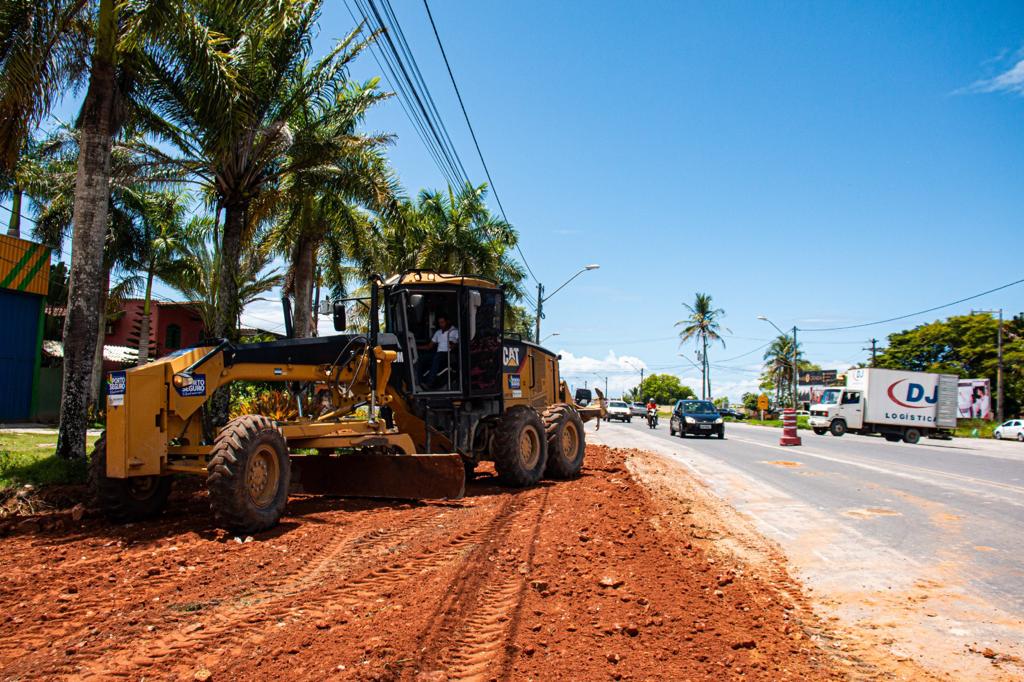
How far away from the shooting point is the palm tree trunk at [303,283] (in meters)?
22.2

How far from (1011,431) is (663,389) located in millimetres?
94171

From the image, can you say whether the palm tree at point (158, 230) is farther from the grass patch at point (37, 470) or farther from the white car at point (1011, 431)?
the white car at point (1011, 431)

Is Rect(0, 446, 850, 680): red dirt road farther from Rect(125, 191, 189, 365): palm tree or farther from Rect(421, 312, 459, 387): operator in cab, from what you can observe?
Rect(125, 191, 189, 365): palm tree

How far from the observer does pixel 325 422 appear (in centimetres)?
912

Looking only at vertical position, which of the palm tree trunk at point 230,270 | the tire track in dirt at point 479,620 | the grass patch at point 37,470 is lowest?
the tire track in dirt at point 479,620

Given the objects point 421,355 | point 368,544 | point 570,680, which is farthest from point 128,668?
point 421,355

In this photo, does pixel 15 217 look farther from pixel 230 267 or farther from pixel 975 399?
pixel 975 399

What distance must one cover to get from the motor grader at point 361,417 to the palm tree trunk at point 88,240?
316 centimetres

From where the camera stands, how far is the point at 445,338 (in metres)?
11.1

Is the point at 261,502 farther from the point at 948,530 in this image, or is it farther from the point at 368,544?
the point at 948,530

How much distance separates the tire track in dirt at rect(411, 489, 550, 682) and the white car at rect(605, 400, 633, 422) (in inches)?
1894

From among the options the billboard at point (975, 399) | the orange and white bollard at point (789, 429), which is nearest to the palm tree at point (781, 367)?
the billboard at point (975, 399)

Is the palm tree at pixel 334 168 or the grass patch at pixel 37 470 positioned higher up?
the palm tree at pixel 334 168

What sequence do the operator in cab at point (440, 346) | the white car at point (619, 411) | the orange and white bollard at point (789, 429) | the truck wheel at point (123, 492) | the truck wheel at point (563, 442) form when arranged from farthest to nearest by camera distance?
the white car at point (619, 411), the orange and white bollard at point (789, 429), the truck wheel at point (563, 442), the operator in cab at point (440, 346), the truck wheel at point (123, 492)
